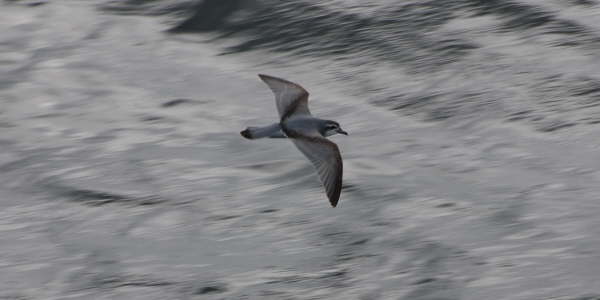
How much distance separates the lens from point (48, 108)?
45.4 ft

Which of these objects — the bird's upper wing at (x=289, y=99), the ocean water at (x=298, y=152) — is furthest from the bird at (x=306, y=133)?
the ocean water at (x=298, y=152)

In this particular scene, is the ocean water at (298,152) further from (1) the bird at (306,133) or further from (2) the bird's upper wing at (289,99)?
(2) the bird's upper wing at (289,99)

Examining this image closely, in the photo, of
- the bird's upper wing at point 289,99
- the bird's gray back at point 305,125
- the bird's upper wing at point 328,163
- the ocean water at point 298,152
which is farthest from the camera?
the bird's upper wing at point 289,99

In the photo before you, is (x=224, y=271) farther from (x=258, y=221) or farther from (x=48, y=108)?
(x=48, y=108)

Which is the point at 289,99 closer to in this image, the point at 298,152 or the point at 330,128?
the point at 330,128

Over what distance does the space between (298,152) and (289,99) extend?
61.7 inches

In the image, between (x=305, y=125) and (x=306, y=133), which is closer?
(x=306, y=133)

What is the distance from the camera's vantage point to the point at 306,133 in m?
10.2

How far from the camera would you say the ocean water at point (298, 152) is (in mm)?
10070

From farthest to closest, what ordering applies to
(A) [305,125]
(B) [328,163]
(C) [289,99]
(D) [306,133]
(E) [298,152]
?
(E) [298,152] < (C) [289,99] < (A) [305,125] < (D) [306,133] < (B) [328,163]

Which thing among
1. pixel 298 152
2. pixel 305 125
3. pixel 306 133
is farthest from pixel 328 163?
pixel 298 152

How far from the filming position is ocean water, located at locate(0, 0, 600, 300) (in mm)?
10070

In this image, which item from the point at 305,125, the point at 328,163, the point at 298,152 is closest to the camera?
the point at 328,163

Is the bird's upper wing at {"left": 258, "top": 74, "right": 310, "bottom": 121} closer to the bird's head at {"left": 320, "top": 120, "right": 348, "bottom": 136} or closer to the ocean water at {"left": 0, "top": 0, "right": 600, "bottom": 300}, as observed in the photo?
the bird's head at {"left": 320, "top": 120, "right": 348, "bottom": 136}
